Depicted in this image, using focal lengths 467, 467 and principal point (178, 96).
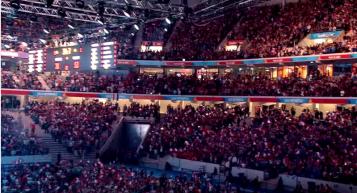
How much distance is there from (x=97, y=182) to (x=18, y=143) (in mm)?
7779

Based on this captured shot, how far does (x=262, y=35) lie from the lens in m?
32.8

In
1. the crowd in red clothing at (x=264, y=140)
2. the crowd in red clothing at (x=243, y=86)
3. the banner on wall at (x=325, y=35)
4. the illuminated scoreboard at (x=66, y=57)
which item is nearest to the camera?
the crowd in red clothing at (x=264, y=140)

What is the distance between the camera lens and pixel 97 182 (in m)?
18.8

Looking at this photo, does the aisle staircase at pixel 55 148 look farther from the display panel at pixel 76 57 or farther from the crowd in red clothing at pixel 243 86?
the crowd in red clothing at pixel 243 86

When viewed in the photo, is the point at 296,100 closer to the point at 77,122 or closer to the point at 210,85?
the point at 210,85

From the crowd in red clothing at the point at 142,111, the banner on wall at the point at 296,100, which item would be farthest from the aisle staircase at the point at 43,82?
the banner on wall at the point at 296,100

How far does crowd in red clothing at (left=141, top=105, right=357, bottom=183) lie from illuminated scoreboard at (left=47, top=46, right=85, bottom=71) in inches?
286

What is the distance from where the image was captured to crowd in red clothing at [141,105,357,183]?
18.8 m

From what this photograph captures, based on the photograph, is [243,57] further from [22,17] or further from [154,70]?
[22,17]

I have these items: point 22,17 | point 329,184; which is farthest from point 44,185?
point 329,184

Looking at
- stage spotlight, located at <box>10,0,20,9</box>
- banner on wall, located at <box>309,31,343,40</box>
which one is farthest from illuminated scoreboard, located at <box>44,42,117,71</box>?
banner on wall, located at <box>309,31,343,40</box>

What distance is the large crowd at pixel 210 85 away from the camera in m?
25.5

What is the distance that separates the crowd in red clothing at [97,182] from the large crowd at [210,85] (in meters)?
9.30

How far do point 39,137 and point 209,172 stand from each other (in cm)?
1078
